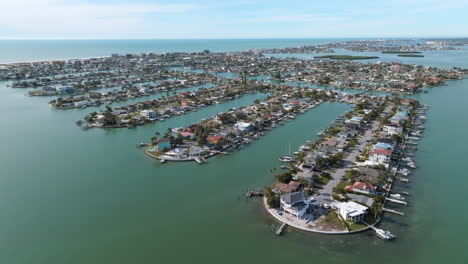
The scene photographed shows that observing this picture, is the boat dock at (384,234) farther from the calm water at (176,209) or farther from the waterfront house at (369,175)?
the waterfront house at (369,175)

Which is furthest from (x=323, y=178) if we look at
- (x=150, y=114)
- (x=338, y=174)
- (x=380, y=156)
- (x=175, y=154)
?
(x=150, y=114)

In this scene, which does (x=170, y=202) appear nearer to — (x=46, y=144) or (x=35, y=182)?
(x=35, y=182)

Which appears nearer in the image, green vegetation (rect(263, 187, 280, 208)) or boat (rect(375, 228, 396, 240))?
boat (rect(375, 228, 396, 240))

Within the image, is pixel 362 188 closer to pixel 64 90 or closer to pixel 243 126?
pixel 243 126

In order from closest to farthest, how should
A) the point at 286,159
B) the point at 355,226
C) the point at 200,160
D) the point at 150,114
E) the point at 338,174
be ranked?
1. the point at 355,226
2. the point at 338,174
3. the point at 286,159
4. the point at 200,160
5. the point at 150,114

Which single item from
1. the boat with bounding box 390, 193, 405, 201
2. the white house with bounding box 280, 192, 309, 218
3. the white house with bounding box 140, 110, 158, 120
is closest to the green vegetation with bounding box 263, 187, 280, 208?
the white house with bounding box 280, 192, 309, 218

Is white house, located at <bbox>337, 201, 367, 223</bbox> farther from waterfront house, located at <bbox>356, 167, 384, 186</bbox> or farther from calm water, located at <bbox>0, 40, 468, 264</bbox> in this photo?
waterfront house, located at <bbox>356, 167, 384, 186</bbox>
